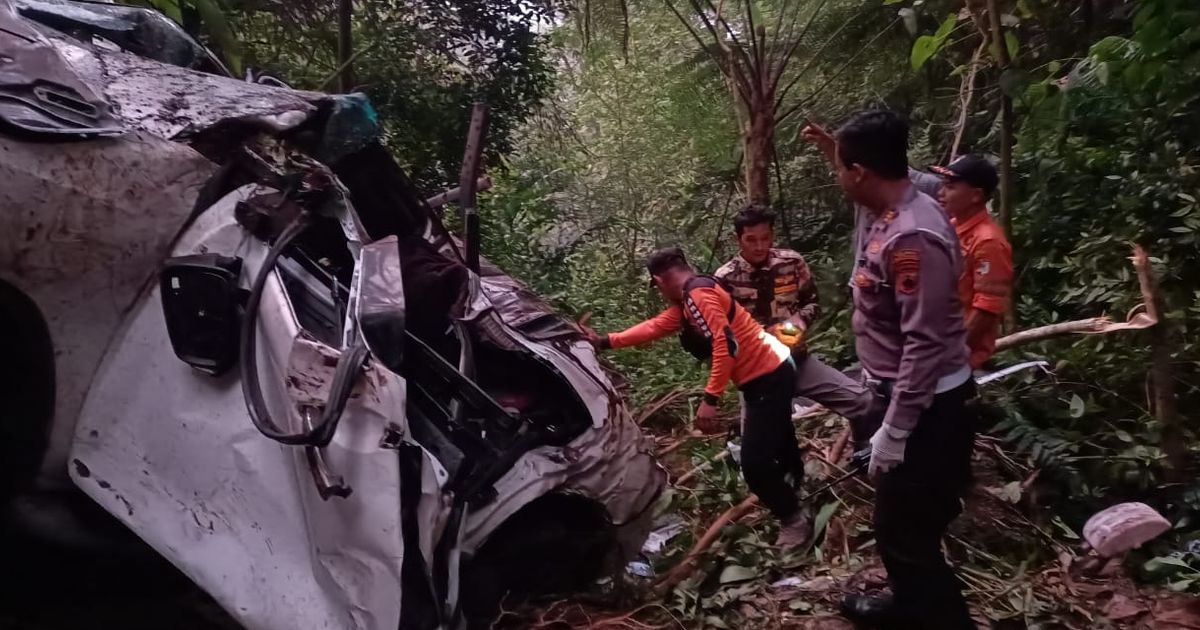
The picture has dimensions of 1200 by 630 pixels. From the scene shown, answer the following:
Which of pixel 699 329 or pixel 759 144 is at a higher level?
pixel 759 144

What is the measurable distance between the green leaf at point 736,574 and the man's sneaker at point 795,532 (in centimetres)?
22

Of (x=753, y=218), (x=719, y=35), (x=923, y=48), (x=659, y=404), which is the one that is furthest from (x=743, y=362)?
(x=719, y=35)

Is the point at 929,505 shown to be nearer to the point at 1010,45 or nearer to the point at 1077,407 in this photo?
the point at 1077,407

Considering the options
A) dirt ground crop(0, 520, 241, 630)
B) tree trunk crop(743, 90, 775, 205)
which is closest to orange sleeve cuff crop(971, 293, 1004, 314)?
dirt ground crop(0, 520, 241, 630)

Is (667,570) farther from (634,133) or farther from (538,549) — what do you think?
(634,133)

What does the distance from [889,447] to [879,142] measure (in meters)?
0.84

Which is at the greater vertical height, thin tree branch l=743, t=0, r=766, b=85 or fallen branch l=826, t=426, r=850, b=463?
thin tree branch l=743, t=0, r=766, b=85

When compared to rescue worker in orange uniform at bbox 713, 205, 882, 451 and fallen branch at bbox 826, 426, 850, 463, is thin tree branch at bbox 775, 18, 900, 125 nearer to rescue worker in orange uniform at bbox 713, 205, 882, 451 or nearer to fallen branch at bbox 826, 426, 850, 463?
rescue worker in orange uniform at bbox 713, 205, 882, 451

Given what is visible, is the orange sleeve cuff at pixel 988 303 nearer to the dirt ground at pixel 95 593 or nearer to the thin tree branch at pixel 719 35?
the dirt ground at pixel 95 593

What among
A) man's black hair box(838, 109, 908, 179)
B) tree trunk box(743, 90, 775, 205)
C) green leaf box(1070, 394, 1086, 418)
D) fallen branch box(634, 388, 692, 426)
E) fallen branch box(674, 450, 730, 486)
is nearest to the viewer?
man's black hair box(838, 109, 908, 179)

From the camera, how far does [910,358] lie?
2.32 m

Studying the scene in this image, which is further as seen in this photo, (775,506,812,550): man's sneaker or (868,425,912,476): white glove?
(775,506,812,550): man's sneaker

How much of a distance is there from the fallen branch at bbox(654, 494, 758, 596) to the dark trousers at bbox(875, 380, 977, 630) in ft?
3.15

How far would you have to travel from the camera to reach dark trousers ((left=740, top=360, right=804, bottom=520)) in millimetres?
3588
